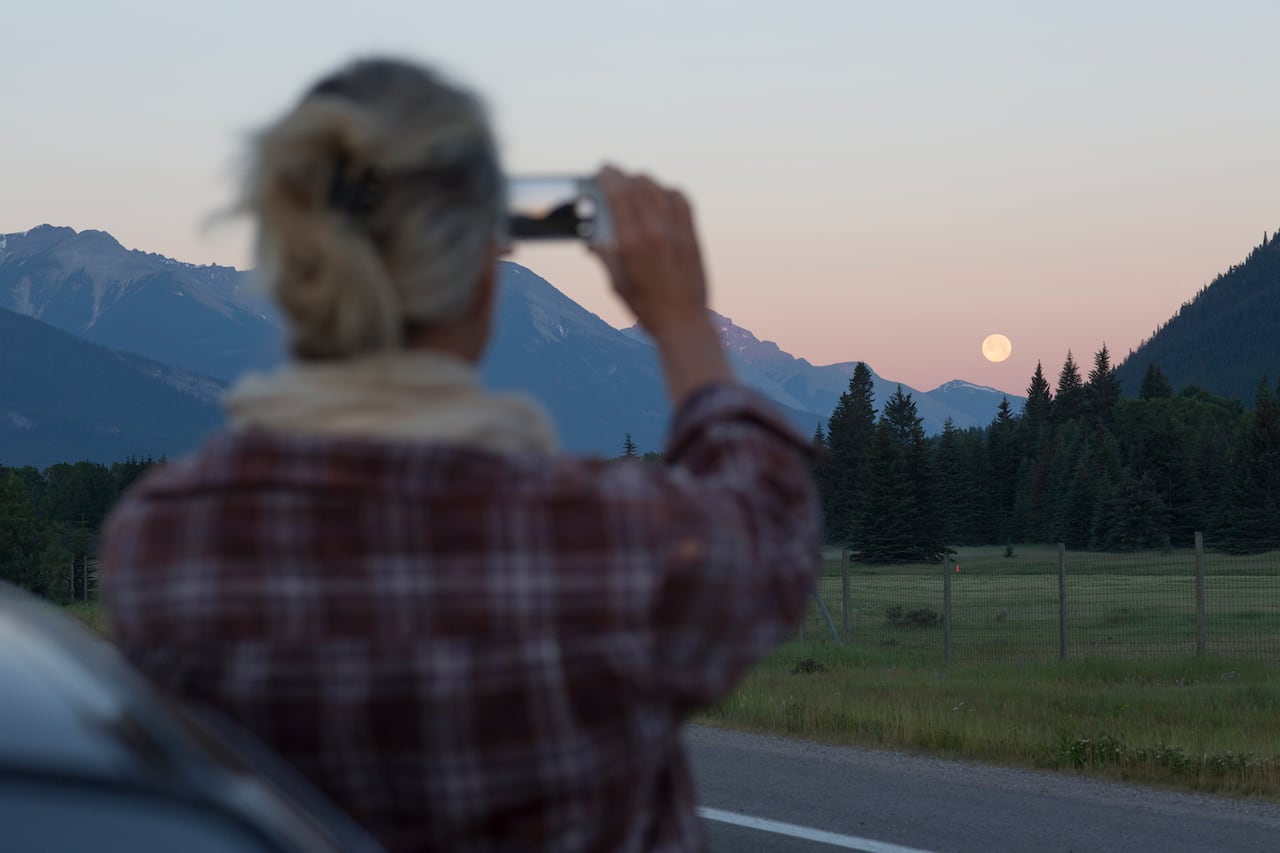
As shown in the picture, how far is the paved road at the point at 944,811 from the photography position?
7.14 metres

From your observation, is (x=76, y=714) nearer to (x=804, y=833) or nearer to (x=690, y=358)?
(x=690, y=358)

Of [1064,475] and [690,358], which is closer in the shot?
[690,358]

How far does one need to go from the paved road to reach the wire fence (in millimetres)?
15922

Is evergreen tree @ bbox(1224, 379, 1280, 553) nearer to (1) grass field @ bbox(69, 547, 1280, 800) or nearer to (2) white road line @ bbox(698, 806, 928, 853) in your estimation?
(1) grass field @ bbox(69, 547, 1280, 800)

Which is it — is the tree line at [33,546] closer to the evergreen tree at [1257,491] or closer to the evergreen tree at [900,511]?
the evergreen tree at [900,511]

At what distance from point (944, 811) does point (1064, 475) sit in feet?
418

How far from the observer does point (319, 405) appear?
53.0 inches

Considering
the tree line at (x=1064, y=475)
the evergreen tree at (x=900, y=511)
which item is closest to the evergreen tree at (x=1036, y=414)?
the tree line at (x=1064, y=475)

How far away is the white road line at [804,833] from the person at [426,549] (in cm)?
581

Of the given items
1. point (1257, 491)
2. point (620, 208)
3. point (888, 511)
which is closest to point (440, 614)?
point (620, 208)

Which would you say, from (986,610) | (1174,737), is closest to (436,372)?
(1174,737)

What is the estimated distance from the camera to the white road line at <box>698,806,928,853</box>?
22.9ft

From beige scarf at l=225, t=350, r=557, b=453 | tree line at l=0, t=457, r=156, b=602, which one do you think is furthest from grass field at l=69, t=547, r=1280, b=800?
tree line at l=0, t=457, r=156, b=602

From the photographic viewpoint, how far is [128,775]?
1.08 metres
